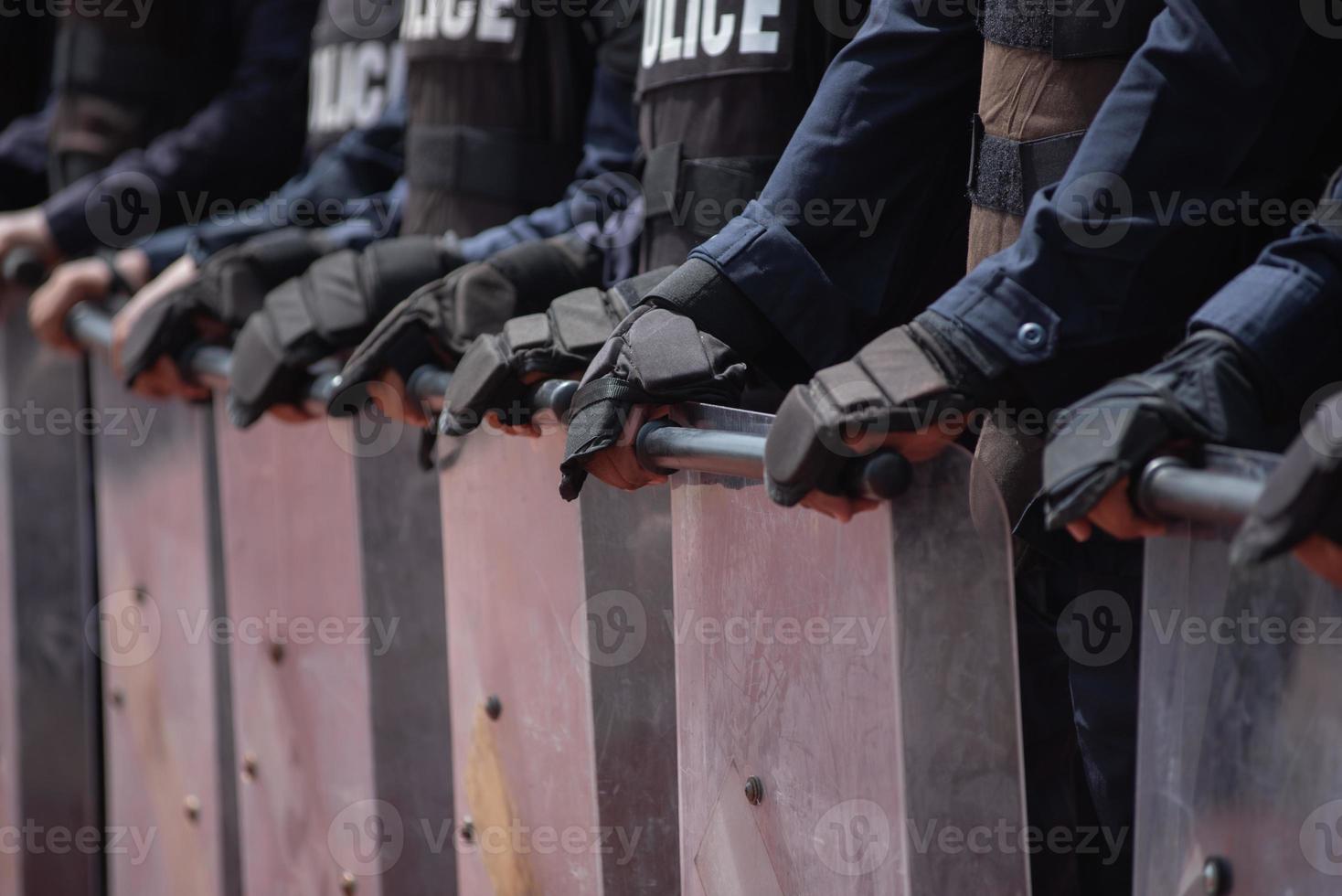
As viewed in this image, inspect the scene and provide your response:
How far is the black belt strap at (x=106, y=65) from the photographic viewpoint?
3.45 m

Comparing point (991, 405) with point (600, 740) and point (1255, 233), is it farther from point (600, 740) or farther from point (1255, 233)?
point (600, 740)

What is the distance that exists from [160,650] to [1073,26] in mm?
1840

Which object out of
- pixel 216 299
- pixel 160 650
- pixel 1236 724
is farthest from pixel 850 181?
pixel 160 650

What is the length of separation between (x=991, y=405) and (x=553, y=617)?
517 millimetres

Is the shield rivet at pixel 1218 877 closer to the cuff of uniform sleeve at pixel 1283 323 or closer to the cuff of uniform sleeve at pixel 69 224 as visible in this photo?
the cuff of uniform sleeve at pixel 1283 323

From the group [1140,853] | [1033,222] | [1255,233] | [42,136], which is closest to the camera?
[1140,853]

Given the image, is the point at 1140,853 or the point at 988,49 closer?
the point at 1140,853

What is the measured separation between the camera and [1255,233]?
1.38 m

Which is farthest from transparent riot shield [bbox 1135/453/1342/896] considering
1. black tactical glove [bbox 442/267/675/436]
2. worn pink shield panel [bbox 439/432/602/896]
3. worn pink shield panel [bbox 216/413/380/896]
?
worn pink shield panel [bbox 216/413/380/896]

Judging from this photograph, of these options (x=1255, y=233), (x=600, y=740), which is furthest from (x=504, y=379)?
(x=1255, y=233)

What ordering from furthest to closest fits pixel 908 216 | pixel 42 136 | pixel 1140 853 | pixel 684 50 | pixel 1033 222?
1. pixel 42 136
2. pixel 684 50
3. pixel 908 216
4. pixel 1033 222
5. pixel 1140 853

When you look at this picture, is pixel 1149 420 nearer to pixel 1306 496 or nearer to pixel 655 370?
pixel 1306 496

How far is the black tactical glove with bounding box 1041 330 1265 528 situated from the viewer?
3.29ft

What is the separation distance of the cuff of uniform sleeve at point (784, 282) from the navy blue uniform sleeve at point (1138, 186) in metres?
0.31
